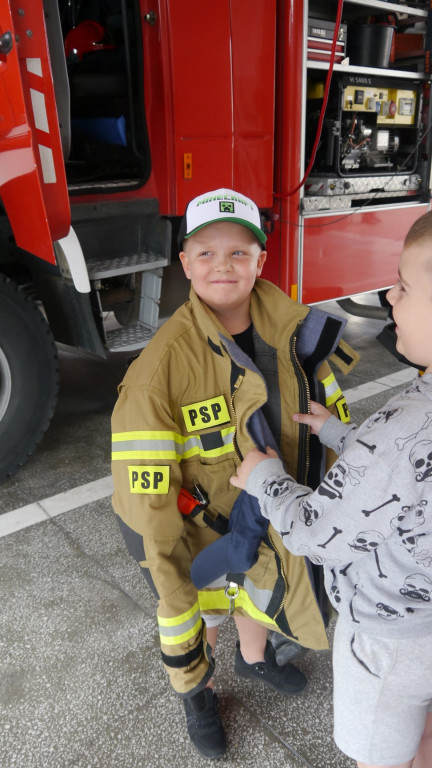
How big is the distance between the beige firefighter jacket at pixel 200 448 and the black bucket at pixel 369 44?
2.88 m

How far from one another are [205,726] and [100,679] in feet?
1.21

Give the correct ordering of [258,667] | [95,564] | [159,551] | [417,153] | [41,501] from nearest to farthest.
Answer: [159,551], [258,667], [95,564], [41,501], [417,153]

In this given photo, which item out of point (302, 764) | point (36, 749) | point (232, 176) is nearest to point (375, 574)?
point (302, 764)

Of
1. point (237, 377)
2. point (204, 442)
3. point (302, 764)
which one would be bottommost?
point (302, 764)

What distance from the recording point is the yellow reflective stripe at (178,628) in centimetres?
134

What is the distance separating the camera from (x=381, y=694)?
3.40 feet

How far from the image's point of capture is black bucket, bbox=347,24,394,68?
3637mm

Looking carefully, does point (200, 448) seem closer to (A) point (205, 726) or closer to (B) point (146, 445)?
(B) point (146, 445)

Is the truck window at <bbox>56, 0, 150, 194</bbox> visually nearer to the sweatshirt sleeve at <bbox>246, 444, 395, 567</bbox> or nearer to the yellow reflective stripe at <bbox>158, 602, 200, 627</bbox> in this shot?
the yellow reflective stripe at <bbox>158, 602, 200, 627</bbox>

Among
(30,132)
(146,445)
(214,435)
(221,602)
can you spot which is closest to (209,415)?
(214,435)

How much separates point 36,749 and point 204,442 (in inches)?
34.4

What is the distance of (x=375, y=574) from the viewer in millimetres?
1015

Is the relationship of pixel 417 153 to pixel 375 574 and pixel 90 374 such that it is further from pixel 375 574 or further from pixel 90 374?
pixel 375 574

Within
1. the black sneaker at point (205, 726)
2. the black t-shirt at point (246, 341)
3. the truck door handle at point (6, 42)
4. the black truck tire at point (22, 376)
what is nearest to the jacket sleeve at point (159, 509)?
the black sneaker at point (205, 726)
